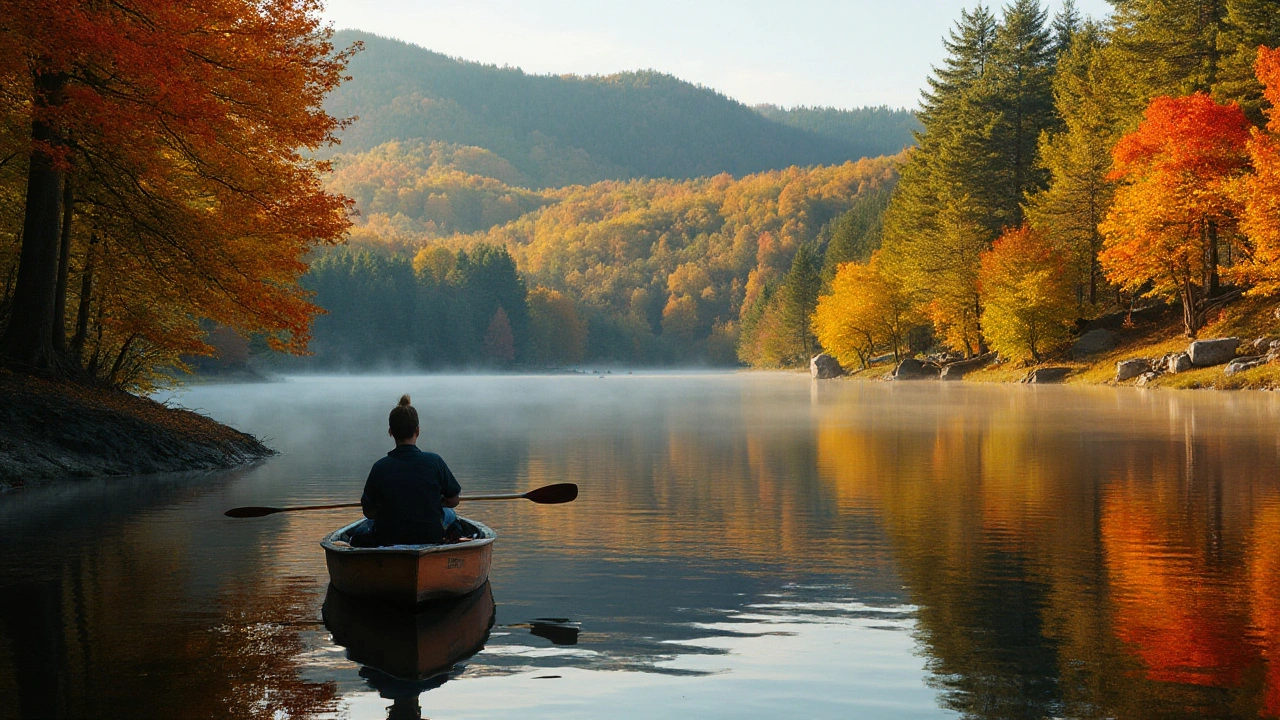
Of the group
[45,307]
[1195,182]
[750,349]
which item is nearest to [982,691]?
[45,307]

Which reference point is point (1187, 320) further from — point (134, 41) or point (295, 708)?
point (295, 708)

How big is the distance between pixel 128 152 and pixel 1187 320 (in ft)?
147

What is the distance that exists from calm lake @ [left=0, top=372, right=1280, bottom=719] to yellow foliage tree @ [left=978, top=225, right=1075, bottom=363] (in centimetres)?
3917

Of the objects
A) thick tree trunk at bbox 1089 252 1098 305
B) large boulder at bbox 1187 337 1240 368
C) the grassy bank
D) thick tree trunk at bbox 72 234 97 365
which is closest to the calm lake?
thick tree trunk at bbox 72 234 97 365

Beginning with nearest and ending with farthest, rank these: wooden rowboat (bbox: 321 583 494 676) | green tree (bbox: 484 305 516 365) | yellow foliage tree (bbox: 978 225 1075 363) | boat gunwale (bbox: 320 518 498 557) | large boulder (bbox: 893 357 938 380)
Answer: wooden rowboat (bbox: 321 583 494 676) → boat gunwale (bbox: 320 518 498 557) → yellow foliage tree (bbox: 978 225 1075 363) → large boulder (bbox: 893 357 938 380) → green tree (bbox: 484 305 516 365)

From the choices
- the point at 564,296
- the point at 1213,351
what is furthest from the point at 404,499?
the point at 564,296

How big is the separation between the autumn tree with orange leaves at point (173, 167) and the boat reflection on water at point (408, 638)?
11.2m

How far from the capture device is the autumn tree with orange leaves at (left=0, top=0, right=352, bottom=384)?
18.0 m

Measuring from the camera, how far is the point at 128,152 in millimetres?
19578

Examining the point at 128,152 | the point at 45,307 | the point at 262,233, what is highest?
the point at 128,152

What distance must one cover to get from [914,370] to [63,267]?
6220 cm

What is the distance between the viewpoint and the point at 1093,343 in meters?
58.3

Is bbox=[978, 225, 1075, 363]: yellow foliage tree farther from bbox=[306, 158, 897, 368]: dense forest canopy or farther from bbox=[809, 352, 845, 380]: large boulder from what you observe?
bbox=[306, 158, 897, 368]: dense forest canopy

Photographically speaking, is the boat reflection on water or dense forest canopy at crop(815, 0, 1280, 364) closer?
the boat reflection on water
